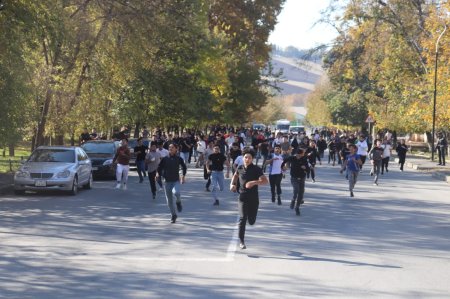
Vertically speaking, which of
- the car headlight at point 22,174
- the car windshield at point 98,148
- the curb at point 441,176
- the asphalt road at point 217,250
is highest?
the car windshield at point 98,148

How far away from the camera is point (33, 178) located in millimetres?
21141

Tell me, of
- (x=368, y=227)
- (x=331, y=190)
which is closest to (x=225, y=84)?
(x=331, y=190)

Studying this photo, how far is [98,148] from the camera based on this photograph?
2898cm

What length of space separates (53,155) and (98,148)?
632 cm

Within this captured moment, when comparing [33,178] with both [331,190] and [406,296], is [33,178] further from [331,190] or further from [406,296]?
[406,296]

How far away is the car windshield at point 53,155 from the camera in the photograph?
22.4 metres

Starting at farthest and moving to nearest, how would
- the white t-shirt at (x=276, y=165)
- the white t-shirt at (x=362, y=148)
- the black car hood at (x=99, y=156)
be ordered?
the white t-shirt at (x=362, y=148)
the black car hood at (x=99, y=156)
the white t-shirt at (x=276, y=165)

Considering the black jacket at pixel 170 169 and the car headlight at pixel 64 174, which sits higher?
the black jacket at pixel 170 169

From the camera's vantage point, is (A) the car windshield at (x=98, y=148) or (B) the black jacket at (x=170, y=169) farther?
(A) the car windshield at (x=98, y=148)

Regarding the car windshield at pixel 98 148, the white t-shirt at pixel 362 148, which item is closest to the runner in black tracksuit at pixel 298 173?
the car windshield at pixel 98 148

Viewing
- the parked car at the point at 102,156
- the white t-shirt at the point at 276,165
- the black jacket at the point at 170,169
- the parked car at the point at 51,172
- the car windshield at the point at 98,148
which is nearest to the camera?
the black jacket at the point at 170,169

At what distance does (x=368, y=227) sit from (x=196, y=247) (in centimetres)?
456

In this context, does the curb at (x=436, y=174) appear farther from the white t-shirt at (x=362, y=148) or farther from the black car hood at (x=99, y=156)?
the black car hood at (x=99, y=156)

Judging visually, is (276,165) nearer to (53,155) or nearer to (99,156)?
(53,155)
